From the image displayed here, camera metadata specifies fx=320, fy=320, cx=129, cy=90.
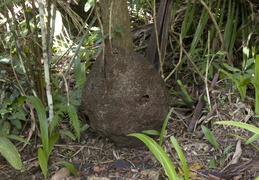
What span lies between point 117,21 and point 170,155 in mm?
962

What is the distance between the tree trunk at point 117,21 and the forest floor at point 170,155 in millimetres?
682

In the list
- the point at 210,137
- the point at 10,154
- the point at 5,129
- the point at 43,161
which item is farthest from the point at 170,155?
the point at 5,129

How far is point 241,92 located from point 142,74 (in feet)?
2.27

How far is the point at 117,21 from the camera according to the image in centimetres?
219

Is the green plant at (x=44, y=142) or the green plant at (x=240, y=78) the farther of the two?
the green plant at (x=240, y=78)

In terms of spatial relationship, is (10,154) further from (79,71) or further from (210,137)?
(210,137)

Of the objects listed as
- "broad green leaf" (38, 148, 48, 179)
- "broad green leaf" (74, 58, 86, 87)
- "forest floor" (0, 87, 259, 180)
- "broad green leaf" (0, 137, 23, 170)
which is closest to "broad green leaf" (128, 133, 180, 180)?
"forest floor" (0, 87, 259, 180)

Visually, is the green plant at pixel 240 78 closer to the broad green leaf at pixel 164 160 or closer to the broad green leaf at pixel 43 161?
the broad green leaf at pixel 164 160

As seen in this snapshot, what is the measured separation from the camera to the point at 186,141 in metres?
2.15

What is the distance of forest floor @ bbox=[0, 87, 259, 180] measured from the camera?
1.84 m

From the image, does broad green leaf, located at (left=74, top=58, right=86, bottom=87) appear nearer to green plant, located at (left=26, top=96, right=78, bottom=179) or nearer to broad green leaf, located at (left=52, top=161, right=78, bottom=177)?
green plant, located at (left=26, top=96, right=78, bottom=179)

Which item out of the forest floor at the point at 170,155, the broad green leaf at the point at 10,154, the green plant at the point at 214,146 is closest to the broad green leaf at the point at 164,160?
the forest floor at the point at 170,155

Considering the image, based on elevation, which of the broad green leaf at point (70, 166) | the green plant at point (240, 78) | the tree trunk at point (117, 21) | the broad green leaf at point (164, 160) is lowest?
the broad green leaf at point (70, 166)

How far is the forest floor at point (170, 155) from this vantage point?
184cm
